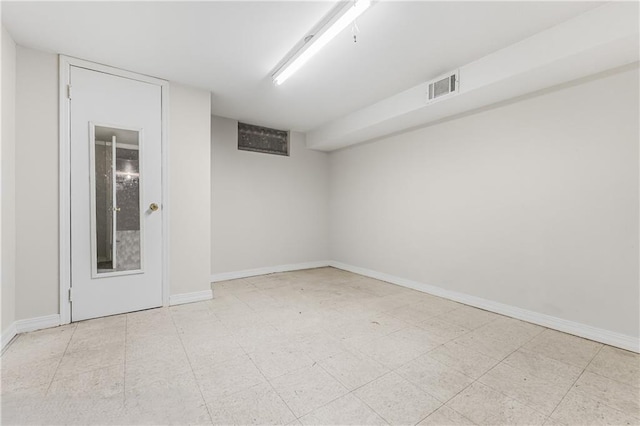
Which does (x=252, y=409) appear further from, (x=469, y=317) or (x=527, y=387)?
(x=469, y=317)

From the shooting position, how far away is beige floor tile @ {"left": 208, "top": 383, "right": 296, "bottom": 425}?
5.04 feet

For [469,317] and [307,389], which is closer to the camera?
[307,389]

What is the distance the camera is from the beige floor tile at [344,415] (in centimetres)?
153

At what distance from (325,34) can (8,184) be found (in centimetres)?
302

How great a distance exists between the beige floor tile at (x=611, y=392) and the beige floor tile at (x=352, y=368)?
1.31m

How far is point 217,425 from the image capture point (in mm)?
1499

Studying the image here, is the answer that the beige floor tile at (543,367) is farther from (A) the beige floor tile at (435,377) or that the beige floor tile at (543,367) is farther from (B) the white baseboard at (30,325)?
(B) the white baseboard at (30,325)

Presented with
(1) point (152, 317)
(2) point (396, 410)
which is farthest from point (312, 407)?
(1) point (152, 317)

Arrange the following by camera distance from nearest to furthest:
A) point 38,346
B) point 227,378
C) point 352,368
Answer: point 227,378
point 352,368
point 38,346

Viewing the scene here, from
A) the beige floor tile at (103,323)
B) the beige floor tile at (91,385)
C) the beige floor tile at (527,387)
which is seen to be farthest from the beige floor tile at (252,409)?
the beige floor tile at (103,323)

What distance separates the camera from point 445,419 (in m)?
1.55

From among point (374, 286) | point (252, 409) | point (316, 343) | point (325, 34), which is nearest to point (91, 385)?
point (252, 409)

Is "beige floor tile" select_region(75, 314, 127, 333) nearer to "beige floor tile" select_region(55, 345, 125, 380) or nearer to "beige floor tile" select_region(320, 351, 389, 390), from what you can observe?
"beige floor tile" select_region(55, 345, 125, 380)

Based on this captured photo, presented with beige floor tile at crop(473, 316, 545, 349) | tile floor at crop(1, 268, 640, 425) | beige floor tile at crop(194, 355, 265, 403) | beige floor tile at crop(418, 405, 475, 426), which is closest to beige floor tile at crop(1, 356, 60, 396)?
tile floor at crop(1, 268, 640, 425)
